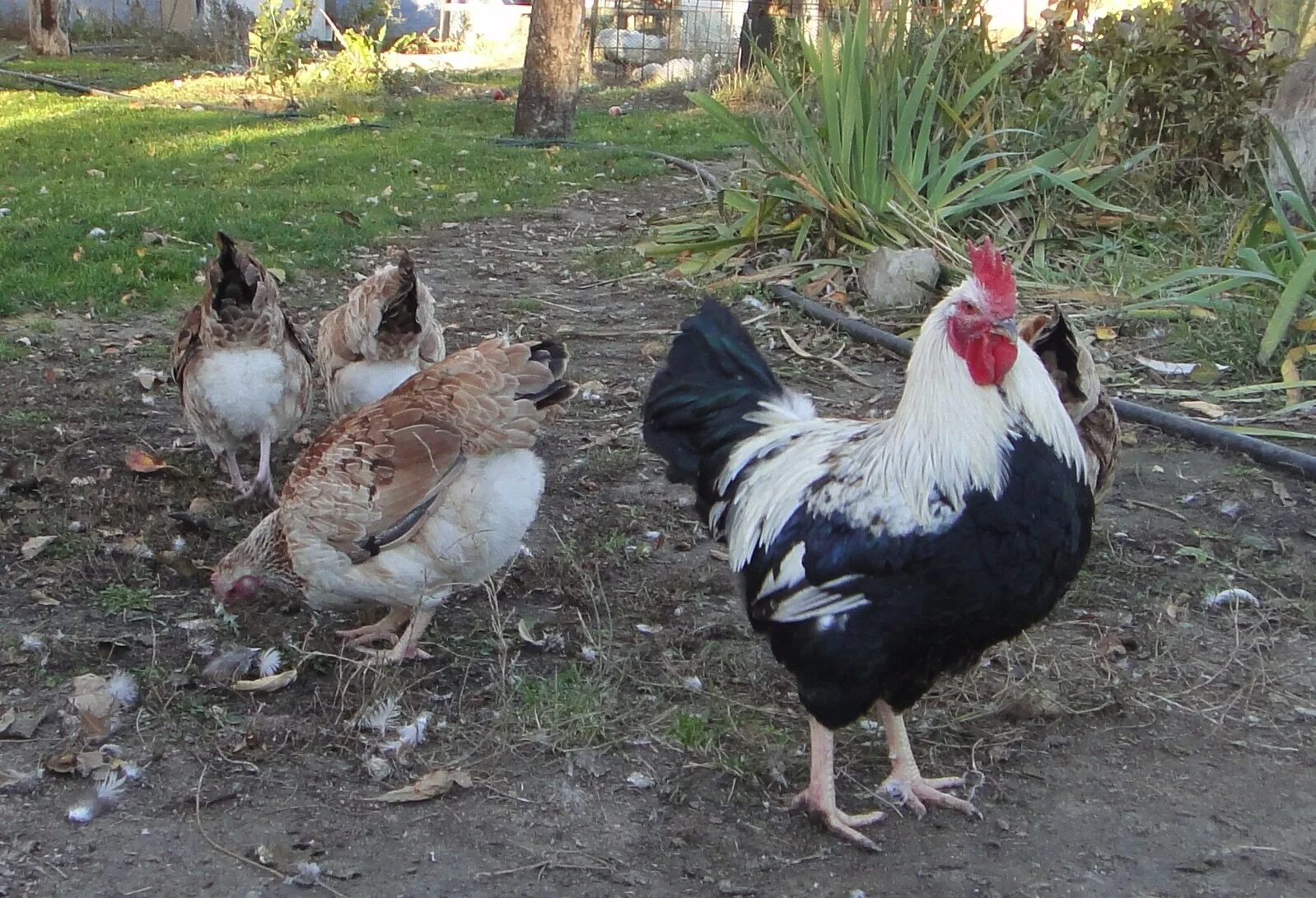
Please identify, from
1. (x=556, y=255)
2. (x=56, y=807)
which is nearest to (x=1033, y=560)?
(x=56, y=807)

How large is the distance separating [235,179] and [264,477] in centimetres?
663

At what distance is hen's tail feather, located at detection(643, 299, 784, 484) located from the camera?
3617 millimetres

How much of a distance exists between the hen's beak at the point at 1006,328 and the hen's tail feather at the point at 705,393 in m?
0.92

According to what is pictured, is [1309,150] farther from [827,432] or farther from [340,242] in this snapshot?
[340,242]

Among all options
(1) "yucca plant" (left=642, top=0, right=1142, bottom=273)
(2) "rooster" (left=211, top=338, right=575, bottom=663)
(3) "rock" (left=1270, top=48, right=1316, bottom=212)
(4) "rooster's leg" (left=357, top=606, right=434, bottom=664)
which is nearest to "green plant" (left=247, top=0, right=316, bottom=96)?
(1) "yucca plant" (left=642, top=0, right=1142, bottom=273)

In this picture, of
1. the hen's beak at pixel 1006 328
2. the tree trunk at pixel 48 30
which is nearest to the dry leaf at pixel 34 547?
the hen's beak at pixel 1006 328

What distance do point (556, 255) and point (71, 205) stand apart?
3845 millimetres

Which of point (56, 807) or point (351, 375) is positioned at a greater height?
point (351, 375)

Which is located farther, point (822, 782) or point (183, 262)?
point (183, 262)

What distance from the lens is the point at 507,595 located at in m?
4.39

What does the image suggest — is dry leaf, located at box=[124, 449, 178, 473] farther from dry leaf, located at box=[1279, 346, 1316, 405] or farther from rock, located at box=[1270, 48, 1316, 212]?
rock, located at box=[1270, 48, 1316, 212]

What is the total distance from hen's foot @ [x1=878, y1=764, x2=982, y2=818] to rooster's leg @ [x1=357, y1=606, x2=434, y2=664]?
159cm

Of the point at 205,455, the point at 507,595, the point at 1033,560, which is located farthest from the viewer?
the point at 205,455

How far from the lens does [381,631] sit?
13.6 ft
